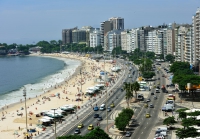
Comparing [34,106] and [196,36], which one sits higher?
[196,36]

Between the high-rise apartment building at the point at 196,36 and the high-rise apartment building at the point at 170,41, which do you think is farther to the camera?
the high-rise apartment building at the point at 170,41

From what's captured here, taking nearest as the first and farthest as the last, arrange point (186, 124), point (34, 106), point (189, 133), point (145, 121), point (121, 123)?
point (189, 133), point (186, 124), point (121, 123), point (145, 121), point (34, 106)

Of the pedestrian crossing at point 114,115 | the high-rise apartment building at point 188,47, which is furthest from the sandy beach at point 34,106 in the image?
the high-rise apartment building at point 188,47

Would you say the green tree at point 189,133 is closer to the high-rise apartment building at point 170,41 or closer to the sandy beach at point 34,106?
the sandy beach at point 34,106

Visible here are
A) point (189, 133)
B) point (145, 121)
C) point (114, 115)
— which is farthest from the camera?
point (114, 115)

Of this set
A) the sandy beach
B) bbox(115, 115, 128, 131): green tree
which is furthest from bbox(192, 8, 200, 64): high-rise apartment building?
bbox(115, 115, 128, 131): green tree

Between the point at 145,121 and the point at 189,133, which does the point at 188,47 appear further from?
the point at 189,133

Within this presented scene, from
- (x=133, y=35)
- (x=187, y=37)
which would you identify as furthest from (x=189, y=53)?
(x=133, y=35)

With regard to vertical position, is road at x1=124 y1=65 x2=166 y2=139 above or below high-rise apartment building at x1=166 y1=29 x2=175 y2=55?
below

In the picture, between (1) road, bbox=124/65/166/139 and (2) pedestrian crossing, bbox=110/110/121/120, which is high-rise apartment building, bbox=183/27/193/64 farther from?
(2) pedestrian crossing, bbox=110/110/121/120

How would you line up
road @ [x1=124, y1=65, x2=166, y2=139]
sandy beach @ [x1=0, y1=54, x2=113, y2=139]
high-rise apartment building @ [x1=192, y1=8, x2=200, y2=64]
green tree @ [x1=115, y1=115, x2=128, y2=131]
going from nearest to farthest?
green tree @ [x1=115, y1=115, x2=128, y2=131]
road @ [x1=124, y1=65, x2=166, y2=139]
sandy beach @ [x1=0, y1=54, x2=113, y2=139]
high-rise apartment building @ [x1=192, y1=8, x2=200, y2=64]

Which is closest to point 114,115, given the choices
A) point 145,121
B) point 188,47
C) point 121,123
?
point 145,121

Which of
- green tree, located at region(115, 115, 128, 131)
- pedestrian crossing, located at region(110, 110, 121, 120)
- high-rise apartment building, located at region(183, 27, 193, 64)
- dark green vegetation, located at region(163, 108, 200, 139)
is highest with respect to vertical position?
high-rise apartment building, located at region(183, 27, 193, 64)

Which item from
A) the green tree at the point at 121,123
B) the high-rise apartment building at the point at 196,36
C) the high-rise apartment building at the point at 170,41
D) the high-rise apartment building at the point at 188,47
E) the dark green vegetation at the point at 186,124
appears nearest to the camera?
the dark green vegetation at the point at 186,124
